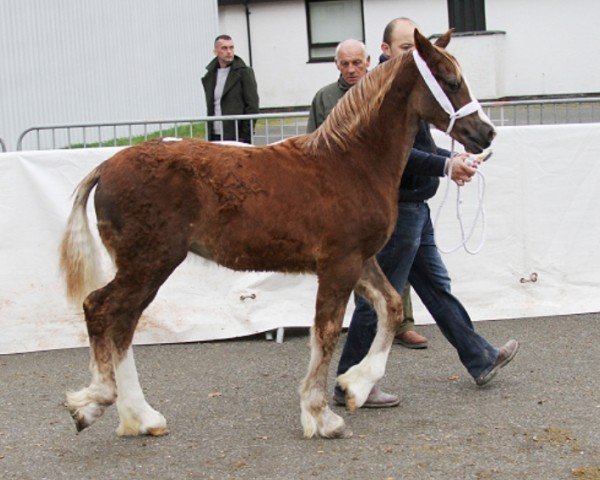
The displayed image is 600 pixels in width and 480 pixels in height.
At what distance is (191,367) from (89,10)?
11.0m

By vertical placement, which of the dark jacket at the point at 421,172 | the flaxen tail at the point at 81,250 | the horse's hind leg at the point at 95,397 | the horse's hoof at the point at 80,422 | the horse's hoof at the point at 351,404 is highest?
the dark jacket at the point at 421,172

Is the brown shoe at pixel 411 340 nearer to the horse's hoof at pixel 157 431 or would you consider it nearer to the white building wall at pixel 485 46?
the horse's hoof at pixel 157 431

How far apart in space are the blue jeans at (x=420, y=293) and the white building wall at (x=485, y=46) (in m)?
20.4

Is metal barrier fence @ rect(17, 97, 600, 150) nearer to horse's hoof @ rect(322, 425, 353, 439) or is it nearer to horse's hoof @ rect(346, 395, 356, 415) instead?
horse's hoof @ rect(346, 395, 356, 415)

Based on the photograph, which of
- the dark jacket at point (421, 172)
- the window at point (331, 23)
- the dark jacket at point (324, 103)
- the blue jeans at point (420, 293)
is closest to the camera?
the dark jacket at point (421, 172)

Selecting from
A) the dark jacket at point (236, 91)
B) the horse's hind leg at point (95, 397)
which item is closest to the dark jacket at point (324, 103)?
the horse's hind leg at point (95, 397)

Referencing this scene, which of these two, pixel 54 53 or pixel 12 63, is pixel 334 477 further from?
pixel 54 53

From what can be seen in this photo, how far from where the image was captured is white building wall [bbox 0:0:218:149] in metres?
14.7

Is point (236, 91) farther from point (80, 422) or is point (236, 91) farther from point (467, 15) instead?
point (467, 15)

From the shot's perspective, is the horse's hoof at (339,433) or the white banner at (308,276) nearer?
the horse's hoof at (339,433)

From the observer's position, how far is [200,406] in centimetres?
639

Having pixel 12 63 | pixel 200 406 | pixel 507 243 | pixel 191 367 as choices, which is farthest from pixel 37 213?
pixel 12 63

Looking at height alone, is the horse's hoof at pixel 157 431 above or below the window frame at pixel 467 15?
below

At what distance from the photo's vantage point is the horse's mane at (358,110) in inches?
225
